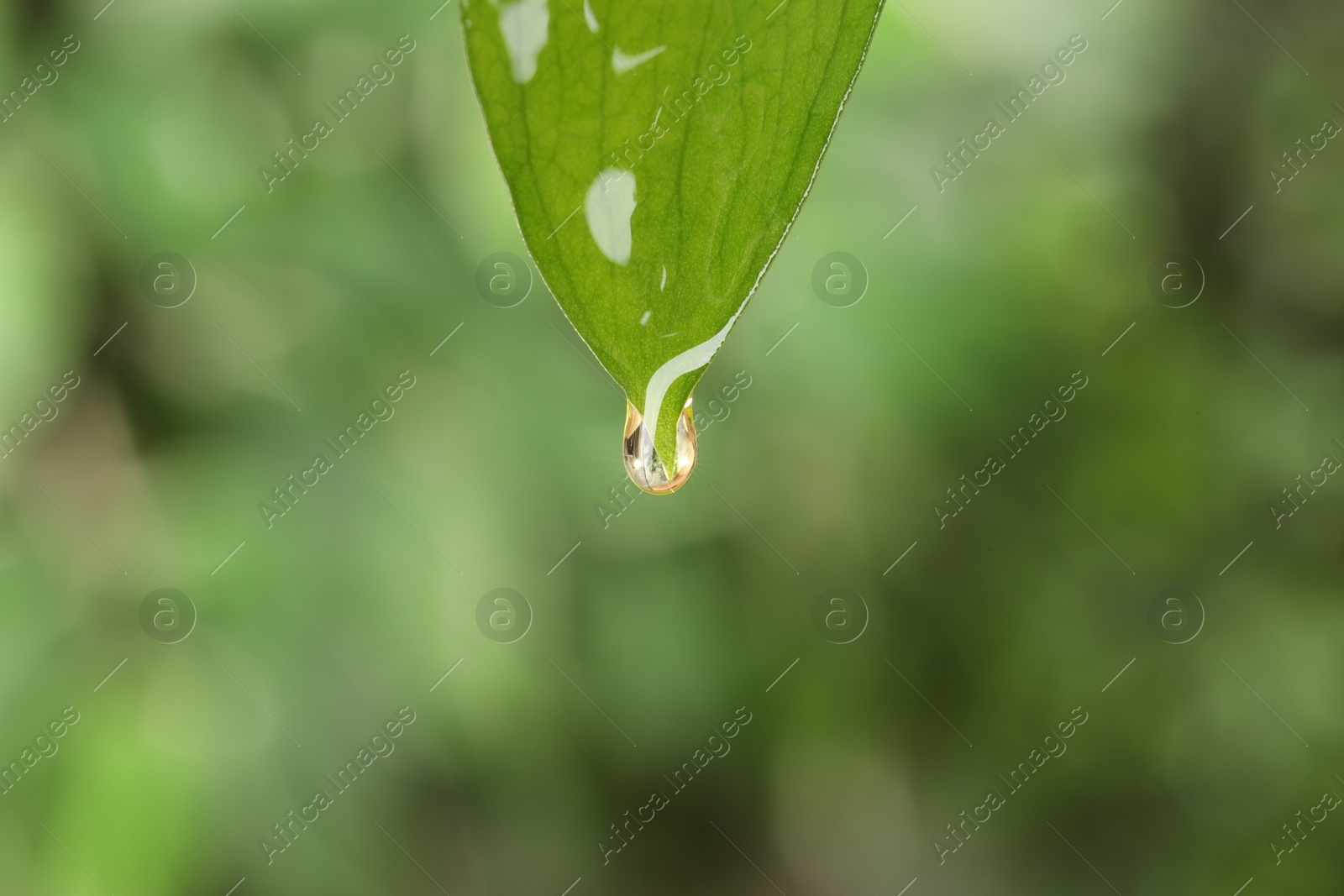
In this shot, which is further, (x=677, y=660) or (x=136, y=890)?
(x=677, y=660)

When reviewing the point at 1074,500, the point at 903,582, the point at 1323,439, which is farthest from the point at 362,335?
the point at 1323,439

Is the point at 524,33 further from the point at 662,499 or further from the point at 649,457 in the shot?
the point at 662,499

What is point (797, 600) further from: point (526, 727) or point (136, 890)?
point (136, 890)

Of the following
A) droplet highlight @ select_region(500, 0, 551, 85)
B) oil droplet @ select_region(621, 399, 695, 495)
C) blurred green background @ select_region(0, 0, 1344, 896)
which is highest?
droplet highlight @ select_region(500, 0, 551, 85)

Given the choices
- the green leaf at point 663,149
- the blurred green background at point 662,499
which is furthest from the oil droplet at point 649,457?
the blurred green background at point 662,499

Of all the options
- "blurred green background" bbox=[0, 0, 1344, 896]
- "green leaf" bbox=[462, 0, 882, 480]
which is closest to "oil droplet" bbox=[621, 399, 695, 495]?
"green leaf" bbox=[462, 0, 882, 480]

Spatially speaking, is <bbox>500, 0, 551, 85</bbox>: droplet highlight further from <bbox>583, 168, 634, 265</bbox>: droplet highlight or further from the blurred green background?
the blurred green background

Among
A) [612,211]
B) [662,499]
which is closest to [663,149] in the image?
[612,211]
